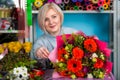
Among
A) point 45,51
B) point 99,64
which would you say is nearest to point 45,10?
point 45,51

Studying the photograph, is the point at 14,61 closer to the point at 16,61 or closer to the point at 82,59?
the point at 16,61

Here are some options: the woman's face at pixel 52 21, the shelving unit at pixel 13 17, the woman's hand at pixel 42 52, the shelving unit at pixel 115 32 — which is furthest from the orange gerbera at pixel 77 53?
the shelving unit at pixel 13 17

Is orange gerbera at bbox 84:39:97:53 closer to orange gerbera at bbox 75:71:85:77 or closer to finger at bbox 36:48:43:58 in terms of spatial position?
orange gerbera at bbox 75:71:85:77

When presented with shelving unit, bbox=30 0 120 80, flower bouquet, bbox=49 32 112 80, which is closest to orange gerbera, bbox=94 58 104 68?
flower bouquet, bbox=49 32 112 80

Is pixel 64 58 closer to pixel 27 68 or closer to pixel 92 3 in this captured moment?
pixel 27 68

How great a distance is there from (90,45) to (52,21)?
1.07m

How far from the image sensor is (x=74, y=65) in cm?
188

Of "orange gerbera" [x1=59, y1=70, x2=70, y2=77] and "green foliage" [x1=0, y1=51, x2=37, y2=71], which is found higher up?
"green foliage" [x1=0, y1=51, x2=37, y2=71]

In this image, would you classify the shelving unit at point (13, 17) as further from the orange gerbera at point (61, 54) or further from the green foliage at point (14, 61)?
the orange gerbera at point (61, 54)

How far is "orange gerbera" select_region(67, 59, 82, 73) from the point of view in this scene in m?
1.87

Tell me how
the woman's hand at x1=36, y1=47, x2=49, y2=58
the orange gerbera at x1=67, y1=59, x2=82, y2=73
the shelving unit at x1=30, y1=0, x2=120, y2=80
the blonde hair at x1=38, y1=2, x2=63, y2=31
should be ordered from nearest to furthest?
1. the orange gerbera at x1=67, y1=59, x2=82, y2=73
2. the woman's hand at x1=36, y1=47, x2=49, y2=58
3. the blonde hair at x1=38, y1=2, x2=63, y2=31
4. the shelving unit at x1=30, y1=0, x2=120, y2=80

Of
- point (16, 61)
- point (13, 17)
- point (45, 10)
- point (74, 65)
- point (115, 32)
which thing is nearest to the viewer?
point (74, 65)

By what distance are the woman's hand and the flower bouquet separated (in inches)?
31.7

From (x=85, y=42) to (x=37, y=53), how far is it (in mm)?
983
